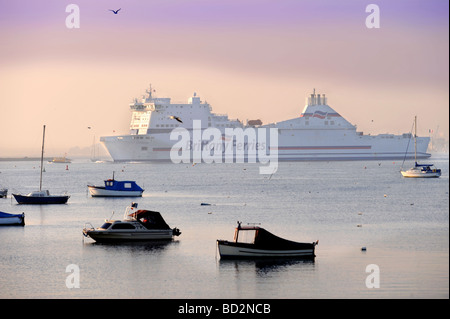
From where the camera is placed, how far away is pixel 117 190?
6381 cm

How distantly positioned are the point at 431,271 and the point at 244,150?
133m

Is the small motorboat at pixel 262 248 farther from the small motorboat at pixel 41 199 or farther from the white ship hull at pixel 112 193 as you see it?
the white ship hull at pixel 112 193

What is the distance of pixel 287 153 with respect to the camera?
15600 cm

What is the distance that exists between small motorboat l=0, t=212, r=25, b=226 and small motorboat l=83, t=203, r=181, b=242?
870 centimetres

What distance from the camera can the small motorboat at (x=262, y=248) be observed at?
29875mm

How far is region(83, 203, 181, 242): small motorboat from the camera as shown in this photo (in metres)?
34.8

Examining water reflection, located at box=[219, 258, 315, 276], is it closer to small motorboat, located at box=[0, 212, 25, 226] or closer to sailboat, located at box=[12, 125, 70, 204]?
small motorboat, located at box=[0, 212, 25, 226]

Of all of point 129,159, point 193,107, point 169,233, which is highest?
point 193,107

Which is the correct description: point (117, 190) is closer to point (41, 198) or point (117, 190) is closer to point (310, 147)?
point (41, 198)

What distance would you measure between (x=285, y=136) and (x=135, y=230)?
122 metres

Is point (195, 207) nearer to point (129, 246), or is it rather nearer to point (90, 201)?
point (90, 201)

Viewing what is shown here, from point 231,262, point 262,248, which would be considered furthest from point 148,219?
point 262,248

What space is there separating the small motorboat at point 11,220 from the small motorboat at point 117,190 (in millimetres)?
20805
